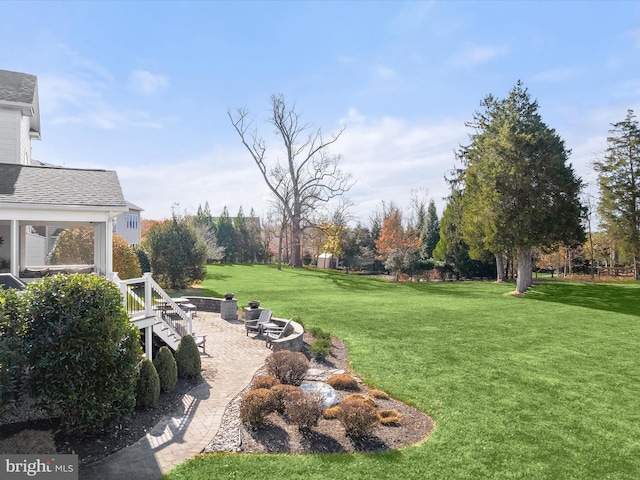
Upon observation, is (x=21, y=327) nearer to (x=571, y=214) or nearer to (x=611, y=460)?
(x=611, y=460)

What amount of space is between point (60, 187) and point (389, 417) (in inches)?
444

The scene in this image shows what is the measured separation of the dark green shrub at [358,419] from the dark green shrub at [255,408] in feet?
4.78

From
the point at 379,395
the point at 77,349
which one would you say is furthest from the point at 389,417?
the point at 77,349

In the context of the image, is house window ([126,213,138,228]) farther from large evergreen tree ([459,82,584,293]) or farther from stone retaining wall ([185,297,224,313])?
large evergreen tree ([459,82,584,293])

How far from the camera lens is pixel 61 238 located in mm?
26797

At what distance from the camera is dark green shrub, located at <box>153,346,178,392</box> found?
31.7 feet

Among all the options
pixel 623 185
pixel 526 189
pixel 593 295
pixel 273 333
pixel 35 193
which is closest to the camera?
pixel 35 193

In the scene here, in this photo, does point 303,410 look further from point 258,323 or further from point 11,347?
point 258,323

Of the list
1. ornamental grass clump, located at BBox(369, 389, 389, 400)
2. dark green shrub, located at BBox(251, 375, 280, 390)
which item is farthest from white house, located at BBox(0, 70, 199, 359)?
ornamental grass clump, located at BBox(369, 389, 389, 400)

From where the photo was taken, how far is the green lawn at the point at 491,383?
266 inches

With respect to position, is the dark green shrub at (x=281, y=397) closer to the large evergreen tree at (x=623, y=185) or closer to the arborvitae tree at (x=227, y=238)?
the large evergreen tree at (x=623, y=185)

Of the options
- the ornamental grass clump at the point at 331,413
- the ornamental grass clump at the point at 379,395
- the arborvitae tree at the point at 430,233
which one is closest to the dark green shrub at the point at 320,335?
the ornamental grass clump at the point at 379,395

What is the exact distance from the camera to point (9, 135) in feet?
50.5

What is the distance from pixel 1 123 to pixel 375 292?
24.0 metres
